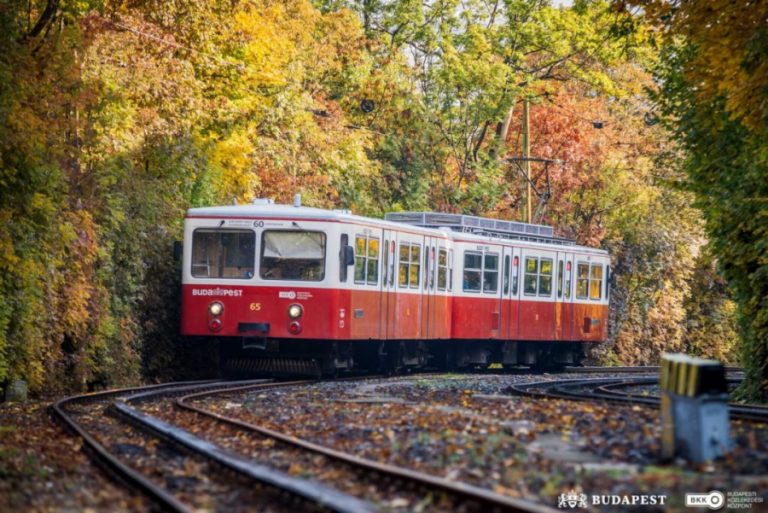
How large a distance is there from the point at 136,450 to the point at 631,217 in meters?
36.1

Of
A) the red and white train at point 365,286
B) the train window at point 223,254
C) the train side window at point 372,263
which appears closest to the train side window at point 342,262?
the red and white train at point 365,286

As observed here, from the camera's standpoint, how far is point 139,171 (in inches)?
974

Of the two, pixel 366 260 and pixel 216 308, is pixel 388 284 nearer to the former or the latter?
pixel 366 260

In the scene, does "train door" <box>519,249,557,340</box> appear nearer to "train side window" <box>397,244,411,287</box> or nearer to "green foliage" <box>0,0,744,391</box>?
"green foliage" <box>0,0,744,391</box>

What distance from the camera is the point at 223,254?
78.4ft

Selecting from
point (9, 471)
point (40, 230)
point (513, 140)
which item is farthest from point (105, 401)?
point (513, 140)

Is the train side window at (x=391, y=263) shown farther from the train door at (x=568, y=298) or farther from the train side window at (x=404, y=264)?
the train door at (x=568, y=298)

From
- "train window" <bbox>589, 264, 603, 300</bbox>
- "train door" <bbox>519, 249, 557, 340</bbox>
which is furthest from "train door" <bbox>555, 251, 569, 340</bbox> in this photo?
"train window" <bbox>589, 264, 603, 300</bbox>

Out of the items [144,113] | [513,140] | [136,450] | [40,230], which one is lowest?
[136,450]

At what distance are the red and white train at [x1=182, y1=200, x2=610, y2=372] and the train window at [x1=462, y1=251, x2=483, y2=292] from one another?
0.13 feet

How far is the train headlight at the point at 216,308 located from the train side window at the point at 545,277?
36.4 ft

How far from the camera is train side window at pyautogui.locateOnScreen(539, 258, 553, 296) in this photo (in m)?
32.7

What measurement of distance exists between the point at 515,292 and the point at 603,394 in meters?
11.4

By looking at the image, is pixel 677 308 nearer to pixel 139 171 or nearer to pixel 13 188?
pixel 139 171
